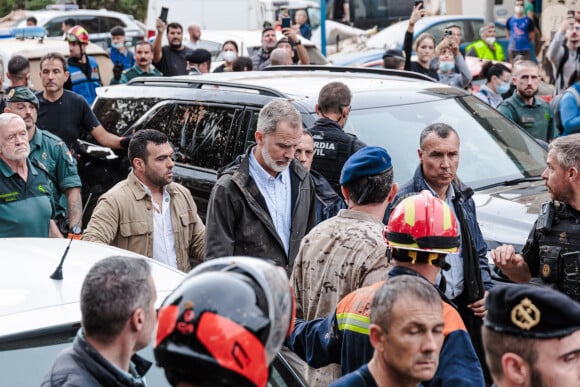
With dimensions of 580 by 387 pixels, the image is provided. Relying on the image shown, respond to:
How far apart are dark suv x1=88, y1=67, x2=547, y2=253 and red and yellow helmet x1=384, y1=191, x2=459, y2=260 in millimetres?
2672

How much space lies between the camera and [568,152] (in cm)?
502

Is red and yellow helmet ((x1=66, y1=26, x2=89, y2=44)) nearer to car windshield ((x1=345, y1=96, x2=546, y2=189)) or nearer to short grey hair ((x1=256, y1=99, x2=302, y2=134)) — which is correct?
car windshield ((x1=345, y1=96, x2=546, y2=189))

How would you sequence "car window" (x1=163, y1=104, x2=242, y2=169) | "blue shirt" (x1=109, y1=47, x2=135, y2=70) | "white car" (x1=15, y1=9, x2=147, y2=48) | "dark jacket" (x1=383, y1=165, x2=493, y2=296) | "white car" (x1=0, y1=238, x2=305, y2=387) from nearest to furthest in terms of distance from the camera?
"white car" (x1=0, y1=238, x2=305, y2=387), "dark jacket" (x1=383, y1=165, x2=493, y2=296), "car window" (x1=163, y1=104, x2=242, y2=169), "blue shirt" (x1=109, y1=47, x2=135, y2=70), "white car" (x1=15, y1=9, x2=147, y2=48)

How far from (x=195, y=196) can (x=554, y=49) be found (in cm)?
604

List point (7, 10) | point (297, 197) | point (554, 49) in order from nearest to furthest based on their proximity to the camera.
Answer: point (297, 197) → point (554, 49) → point (7, 10)

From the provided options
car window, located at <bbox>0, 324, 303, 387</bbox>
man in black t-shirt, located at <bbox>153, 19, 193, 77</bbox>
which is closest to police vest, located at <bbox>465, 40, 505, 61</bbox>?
man in black t-shirt, located at <bbox>153, 19, 193, 77</bbox>

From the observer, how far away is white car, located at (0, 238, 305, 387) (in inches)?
139

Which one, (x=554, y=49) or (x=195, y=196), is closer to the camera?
(x=195, y=196)

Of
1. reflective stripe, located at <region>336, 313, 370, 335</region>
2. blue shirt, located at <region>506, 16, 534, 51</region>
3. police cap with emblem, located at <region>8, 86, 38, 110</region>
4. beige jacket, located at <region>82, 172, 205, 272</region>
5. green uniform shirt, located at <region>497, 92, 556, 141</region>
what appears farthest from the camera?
blue shirt, located at <region>506, 16, 534, 51</region>

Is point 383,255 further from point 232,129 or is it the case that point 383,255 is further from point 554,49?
point 554,49

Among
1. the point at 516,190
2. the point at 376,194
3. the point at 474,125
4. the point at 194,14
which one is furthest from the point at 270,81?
the point at 194,14

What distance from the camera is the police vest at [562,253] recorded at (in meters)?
4.96

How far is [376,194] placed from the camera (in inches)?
176

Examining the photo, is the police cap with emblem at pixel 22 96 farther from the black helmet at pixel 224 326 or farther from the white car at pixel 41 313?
the black helmet at pixel 224 326
